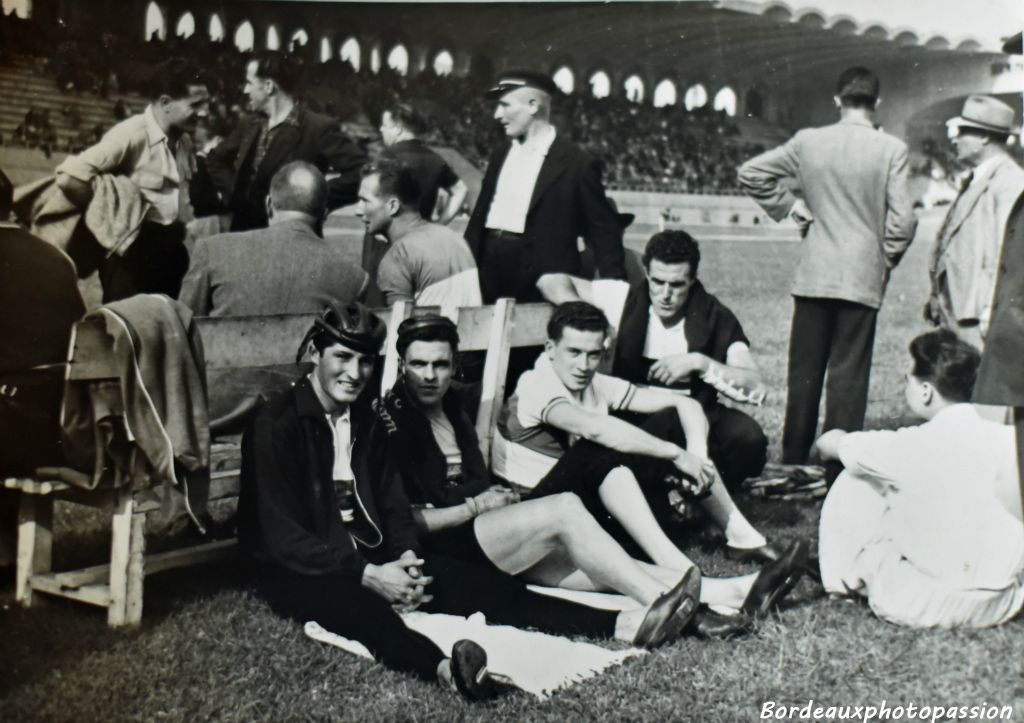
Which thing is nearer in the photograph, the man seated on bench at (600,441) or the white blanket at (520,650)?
the white blanket at (520,650)

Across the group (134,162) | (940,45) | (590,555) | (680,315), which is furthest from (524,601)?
(940,45)

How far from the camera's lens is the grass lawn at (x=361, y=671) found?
239cm

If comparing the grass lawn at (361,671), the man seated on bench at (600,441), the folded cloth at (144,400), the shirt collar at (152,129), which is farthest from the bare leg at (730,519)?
the shirt collar at (152,129)

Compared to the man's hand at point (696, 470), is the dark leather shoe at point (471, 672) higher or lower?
lower

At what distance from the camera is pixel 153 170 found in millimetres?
3305

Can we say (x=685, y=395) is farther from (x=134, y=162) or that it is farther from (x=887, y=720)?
(x=134, y=162)

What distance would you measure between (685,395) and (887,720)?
1255 millimetres

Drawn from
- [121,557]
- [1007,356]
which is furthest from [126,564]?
[1007,356]

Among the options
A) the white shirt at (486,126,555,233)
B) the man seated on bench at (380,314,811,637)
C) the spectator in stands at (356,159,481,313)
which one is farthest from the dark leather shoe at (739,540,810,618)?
the white shirt at (486,126,555,233)

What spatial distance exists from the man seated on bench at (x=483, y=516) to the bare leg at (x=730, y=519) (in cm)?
41

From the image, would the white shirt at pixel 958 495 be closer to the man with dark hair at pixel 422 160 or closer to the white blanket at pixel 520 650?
the white blanket at pixel 520 650

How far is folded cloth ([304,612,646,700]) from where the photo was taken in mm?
2537

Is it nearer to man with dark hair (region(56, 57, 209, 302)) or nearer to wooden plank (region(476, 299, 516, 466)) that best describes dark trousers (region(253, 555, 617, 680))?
wooden plank (region(476, 299, 516, 466))

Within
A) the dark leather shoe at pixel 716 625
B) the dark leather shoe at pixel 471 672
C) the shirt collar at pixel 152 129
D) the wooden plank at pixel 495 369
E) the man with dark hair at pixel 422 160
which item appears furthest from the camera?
the man with dark hair at pixel 422 160
